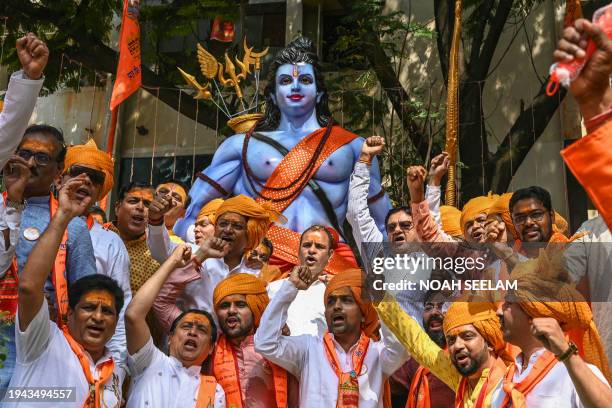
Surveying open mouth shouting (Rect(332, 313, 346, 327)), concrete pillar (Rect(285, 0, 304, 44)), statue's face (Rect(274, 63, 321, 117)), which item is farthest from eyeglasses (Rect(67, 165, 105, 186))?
concrete pillar (Rect(285, 0, 304, 44))

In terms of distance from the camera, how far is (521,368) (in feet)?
12.5

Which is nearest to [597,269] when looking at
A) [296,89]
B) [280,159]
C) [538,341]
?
[538,341]

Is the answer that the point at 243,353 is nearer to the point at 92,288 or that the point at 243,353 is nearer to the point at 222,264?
the point at 222,264

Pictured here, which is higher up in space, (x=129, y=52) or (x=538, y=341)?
(x=129, y=52)

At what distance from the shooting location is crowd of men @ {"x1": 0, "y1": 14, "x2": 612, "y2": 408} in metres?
3.75

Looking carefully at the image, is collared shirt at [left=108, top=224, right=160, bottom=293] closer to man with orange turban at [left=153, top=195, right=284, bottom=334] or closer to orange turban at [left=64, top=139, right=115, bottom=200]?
man with orange turban at [left=153, top=195, right=284, bottom=334]

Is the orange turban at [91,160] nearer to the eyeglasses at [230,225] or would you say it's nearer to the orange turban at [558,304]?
the eyeglasses at [230,225]

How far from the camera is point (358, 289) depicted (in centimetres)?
484

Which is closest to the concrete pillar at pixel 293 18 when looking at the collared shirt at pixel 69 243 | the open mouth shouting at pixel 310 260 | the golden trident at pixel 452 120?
the golden trident at pixel 452 120

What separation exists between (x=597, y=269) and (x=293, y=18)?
9.99m

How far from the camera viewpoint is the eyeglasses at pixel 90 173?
476 cm

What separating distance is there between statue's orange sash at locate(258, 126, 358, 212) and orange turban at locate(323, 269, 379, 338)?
237 cm

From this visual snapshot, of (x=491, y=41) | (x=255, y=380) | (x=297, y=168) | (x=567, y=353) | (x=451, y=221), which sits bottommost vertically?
(x=255, y=380)

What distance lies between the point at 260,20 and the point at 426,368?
10.3 m
